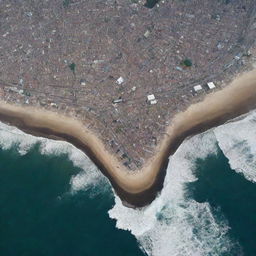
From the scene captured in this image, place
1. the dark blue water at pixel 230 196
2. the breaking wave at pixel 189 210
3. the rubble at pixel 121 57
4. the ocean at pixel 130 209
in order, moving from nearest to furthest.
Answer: the dark blue water at pixel 230 196, the breaking wave at pixel 189 210, the ocean at pixel 130 209, the rubble at pixel 121 57

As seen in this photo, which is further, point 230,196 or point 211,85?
point 211,85

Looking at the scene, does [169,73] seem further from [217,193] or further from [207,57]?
[217,193]

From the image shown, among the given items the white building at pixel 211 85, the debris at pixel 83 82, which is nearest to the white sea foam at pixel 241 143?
the white building at pixel 211 85

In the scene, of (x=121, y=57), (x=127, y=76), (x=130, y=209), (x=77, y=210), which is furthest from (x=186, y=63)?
(x=77, y=210)

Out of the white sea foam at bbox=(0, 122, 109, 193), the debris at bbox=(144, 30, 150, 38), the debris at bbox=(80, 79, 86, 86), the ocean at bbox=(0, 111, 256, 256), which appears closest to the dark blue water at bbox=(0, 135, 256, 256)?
the ocean at bbox=(0, 111, 256, 256)

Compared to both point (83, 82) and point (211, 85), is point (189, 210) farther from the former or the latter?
point (83, 82)

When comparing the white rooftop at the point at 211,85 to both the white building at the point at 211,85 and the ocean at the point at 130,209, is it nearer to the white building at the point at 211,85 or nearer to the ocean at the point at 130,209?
the white building at the point at 211,85
